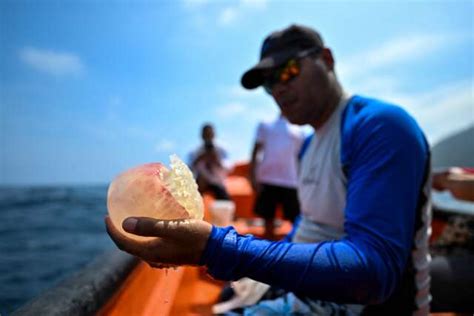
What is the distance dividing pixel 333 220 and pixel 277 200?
3.29 metres

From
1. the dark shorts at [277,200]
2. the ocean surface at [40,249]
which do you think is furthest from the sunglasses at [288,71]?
the dark shorts at [277,200]

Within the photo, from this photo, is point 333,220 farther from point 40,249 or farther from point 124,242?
point 40,249

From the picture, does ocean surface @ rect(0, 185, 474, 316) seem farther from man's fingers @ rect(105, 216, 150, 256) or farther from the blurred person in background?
the blurred person in background

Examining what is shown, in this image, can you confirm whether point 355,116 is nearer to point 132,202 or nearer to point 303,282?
point 303,282

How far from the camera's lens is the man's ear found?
5.75ft

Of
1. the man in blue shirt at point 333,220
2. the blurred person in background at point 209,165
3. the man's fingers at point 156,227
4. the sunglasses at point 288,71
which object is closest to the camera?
the man's fingers at point 156,227

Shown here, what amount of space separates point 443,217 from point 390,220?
396 cm

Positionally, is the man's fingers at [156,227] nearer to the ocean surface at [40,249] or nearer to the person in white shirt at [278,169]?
the ocean surface at [40,249]

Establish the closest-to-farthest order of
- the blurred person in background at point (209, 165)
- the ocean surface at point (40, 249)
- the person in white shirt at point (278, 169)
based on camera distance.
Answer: the person in white shirt at point (278, 169) < the ocean surface at point (40, 249) < the blurred person in background at point (209, 165)

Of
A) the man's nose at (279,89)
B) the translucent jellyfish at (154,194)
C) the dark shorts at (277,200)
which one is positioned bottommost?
the dark shorts at (277,200)

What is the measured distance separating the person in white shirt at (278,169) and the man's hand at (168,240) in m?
3.81

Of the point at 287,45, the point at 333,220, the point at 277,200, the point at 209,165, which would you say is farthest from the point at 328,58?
the point at 209,165

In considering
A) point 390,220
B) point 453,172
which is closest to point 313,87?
point 390,220

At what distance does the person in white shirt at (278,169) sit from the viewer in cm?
473
